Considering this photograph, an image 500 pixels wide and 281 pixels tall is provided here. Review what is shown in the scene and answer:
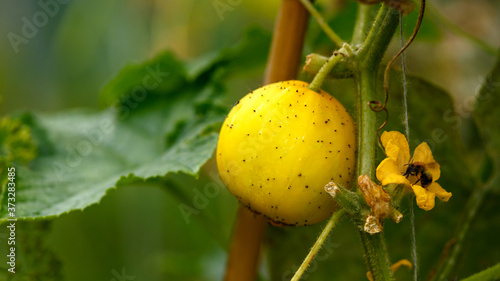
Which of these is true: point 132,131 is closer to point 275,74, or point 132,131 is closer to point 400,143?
point 275,74

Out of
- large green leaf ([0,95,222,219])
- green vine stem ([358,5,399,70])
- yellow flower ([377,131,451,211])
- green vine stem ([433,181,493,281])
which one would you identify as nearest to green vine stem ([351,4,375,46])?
green vine stem ([358,5,399,70])

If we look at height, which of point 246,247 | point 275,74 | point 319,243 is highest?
point 275,74

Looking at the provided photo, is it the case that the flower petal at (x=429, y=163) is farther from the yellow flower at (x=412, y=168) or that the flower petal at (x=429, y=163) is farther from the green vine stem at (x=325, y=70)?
the green vine stem at (x=325, y=70)

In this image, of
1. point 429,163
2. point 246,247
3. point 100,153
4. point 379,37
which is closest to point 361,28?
point 379,37

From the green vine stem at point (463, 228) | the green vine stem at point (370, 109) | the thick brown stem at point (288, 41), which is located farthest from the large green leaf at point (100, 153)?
the green vine stem at point (463, 228)

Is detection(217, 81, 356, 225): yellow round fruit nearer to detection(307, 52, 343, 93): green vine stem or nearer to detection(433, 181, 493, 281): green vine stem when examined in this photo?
A: detection(307, 52, 343, 93): green vine stem

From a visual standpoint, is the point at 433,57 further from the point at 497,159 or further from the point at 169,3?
the point at 169,3
